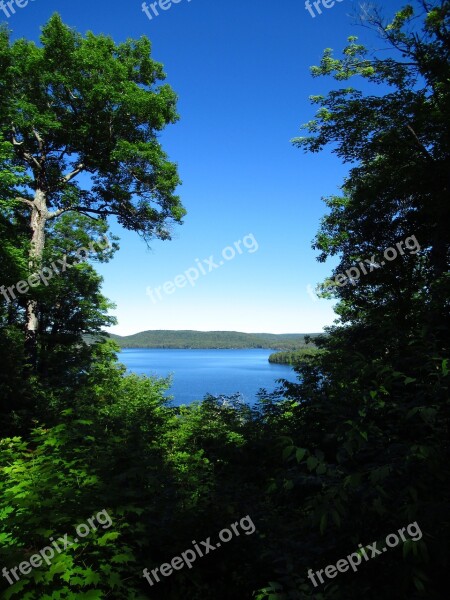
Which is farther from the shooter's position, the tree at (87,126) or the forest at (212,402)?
the tree at (87,126)

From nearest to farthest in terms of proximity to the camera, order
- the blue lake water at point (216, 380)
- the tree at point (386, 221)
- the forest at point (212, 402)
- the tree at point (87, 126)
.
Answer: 1. the forest at point (212, 402)
2. the tree at point (386, 221)
3. the tree at point (87, 126)
4. the blue lake water at point (216, 380)

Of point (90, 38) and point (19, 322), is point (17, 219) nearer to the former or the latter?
point (19, 322)

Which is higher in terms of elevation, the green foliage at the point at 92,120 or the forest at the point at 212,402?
the green foliage at the point at 92,120

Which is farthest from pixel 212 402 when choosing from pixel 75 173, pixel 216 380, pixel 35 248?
pixel 216 380

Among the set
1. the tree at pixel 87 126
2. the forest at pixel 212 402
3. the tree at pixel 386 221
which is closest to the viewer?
the forest at pixel 212 402

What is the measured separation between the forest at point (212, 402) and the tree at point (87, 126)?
95mm

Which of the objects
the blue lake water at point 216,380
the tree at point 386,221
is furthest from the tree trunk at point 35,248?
the tree at point 386,221

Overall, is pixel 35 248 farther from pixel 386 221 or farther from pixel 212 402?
pixel 386 221

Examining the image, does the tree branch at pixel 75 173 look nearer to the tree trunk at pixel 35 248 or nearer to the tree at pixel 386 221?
the tree trunk at pixel 35 248

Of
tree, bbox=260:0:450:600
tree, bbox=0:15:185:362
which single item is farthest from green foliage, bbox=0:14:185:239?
tree, bbox=260:0:450:600

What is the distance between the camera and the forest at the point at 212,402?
263cm

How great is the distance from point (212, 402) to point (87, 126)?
502 inches

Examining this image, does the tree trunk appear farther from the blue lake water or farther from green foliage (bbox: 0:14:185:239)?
the blue lake water

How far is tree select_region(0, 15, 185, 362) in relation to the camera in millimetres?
14195
